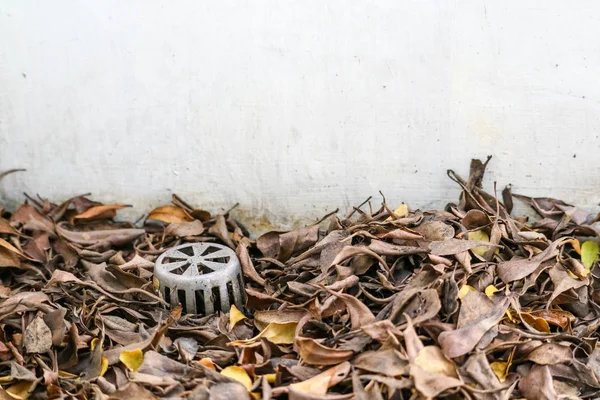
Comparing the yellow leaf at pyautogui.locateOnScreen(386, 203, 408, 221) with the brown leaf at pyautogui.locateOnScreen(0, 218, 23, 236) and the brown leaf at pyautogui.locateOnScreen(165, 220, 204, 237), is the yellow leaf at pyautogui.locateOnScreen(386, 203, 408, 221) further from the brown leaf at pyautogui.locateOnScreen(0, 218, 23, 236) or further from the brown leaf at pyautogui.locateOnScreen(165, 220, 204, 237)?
the brown leaf at pyautogui.locateOnScreen(0, 218, 23, 236)

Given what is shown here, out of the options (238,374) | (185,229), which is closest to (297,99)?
(185,229)

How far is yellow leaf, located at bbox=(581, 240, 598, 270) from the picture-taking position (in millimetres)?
2529

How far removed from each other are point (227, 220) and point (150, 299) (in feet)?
1.65

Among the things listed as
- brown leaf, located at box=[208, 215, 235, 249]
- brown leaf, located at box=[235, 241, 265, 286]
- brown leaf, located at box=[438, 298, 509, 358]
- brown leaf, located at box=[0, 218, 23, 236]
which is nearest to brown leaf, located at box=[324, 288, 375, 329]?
brown leaf, located at box=[438, 298, 509, 358]

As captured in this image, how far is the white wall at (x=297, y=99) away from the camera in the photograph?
2471 mm

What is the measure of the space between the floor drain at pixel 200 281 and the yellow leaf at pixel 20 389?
1.67 feet

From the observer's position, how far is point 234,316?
92.4 inches

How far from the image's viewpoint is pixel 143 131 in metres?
2.73

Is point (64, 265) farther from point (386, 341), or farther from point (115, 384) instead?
point (386, 341)

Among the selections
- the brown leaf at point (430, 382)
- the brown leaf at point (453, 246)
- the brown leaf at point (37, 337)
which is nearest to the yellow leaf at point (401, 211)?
the brown leaf at point (453, 246)

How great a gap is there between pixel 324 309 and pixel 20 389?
890mm

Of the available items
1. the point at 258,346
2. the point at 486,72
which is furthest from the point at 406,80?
the point at 258,346

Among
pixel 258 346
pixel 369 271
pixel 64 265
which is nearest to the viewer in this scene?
pixel 258 346

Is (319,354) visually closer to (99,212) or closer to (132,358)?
(132,358)
